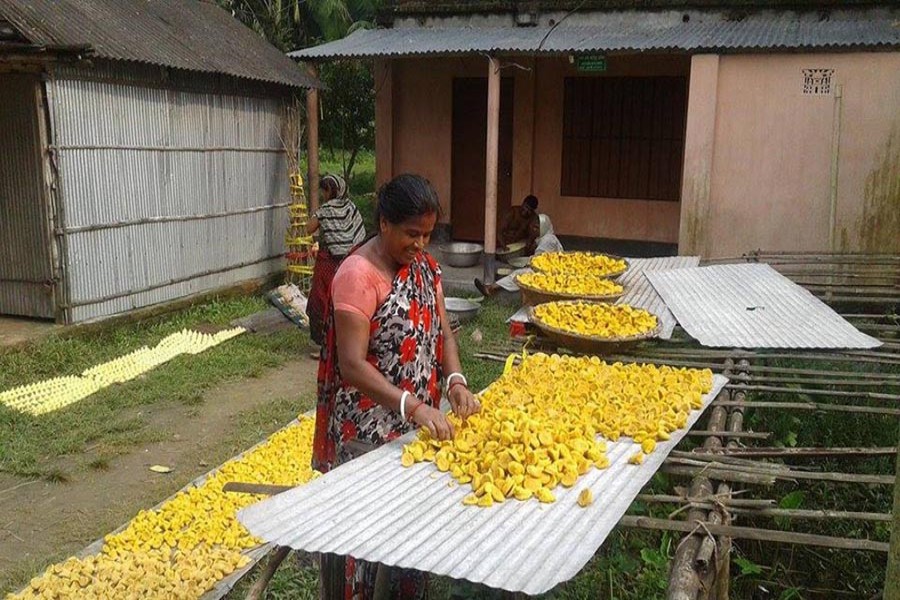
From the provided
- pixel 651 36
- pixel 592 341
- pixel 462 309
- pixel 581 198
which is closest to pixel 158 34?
pixel 462 309

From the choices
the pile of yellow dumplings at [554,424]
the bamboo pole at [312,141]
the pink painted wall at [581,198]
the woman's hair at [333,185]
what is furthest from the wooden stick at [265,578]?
the pink painted wall at [581,198]

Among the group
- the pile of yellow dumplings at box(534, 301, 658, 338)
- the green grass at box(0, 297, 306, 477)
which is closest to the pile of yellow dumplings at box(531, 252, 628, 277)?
the pile of yellow dumplings at box(534, 301, 658, 338)

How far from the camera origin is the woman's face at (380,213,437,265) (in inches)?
106

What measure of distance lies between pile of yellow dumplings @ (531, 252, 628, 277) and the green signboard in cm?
402

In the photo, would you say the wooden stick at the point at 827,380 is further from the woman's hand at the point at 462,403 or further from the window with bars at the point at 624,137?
the window with bars at the point at 624,137

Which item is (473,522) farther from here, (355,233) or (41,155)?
(41,155)

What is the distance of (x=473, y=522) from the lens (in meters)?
2.36

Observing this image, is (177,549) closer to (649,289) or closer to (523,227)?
(649,289)

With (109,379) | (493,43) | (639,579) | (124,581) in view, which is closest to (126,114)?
(109,379)

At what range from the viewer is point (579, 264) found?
6785mm

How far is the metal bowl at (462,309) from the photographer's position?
9102 millimetres

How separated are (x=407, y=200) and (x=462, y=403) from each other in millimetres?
807

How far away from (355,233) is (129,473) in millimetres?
2954

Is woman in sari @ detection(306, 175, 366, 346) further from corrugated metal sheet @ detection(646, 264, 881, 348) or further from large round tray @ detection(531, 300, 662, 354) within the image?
large round tray @ detection(531, 300, 662, 354)
